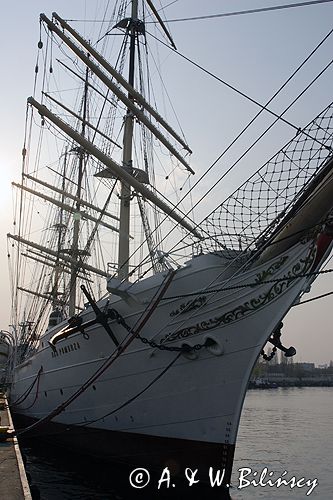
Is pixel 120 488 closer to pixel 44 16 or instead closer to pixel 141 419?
Result: pixel 141 419

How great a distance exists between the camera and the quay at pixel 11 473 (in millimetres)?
7237

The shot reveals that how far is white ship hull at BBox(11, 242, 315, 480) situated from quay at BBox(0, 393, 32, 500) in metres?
1.95

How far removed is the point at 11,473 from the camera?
8.53 meters

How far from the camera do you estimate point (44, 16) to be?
1612 cm

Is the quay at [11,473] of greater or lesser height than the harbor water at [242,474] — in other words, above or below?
above

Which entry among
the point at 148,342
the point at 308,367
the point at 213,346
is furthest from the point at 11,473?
the point at 308,367

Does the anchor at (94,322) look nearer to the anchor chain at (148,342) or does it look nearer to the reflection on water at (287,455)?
the anchor chain at (148,342)

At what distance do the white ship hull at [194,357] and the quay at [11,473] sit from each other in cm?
195

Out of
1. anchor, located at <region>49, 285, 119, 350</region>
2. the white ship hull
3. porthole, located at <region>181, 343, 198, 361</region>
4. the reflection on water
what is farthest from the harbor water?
anchor, located at <region>49, 285, 119, 350</region>

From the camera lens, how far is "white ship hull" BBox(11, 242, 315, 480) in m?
9.49

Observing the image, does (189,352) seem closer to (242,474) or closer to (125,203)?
(125,203)

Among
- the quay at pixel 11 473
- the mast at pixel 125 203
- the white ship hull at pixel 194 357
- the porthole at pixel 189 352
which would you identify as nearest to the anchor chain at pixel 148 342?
the porthole at pixel 189 352

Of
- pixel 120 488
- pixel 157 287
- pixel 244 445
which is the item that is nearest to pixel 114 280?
pixel 157 287

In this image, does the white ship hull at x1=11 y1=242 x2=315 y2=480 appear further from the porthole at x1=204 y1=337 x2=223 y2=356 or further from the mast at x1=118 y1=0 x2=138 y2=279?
the mast at x1=118 y1=0 x2=138 y2=279
